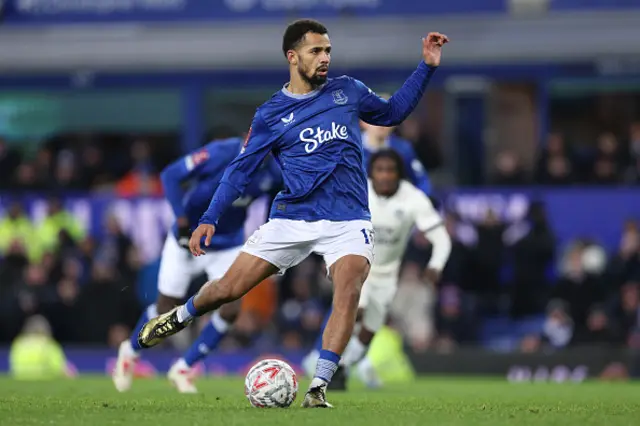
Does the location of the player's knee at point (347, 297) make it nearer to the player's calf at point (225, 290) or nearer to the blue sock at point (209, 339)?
the player's calf at point (225, 290)

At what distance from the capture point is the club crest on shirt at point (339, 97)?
9.71 metres

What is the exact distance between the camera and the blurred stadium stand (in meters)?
20.7

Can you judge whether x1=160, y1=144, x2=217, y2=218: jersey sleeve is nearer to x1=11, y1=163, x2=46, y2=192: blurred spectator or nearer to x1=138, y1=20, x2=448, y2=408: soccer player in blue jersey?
x1=138, y1=20, x2=448, y2=408: soccer player in blue jersey

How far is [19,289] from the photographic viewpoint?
848 inches

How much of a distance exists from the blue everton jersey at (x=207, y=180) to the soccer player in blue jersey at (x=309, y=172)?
308 cm

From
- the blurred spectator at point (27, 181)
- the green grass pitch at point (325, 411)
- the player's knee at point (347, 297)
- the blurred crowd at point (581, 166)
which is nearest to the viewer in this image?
the green grass pitch at point (325, 411)

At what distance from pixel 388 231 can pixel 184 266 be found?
210cm

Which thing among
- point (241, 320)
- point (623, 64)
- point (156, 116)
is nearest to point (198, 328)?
point (241, 320)

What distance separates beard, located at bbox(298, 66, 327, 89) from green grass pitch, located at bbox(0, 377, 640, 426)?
218 centimetres

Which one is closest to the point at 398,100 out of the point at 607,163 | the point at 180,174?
the point at 180,174

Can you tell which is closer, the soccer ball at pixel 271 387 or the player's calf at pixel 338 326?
the player's calf at pixel 338 326

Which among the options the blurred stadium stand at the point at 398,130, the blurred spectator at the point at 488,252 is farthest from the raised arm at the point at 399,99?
the blurred spectator at the point at 488,252

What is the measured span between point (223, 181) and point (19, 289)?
40.8 feet

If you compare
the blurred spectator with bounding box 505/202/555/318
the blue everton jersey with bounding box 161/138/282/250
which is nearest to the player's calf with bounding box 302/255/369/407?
the blue everton jersey with bounding box 161/138/282/250
